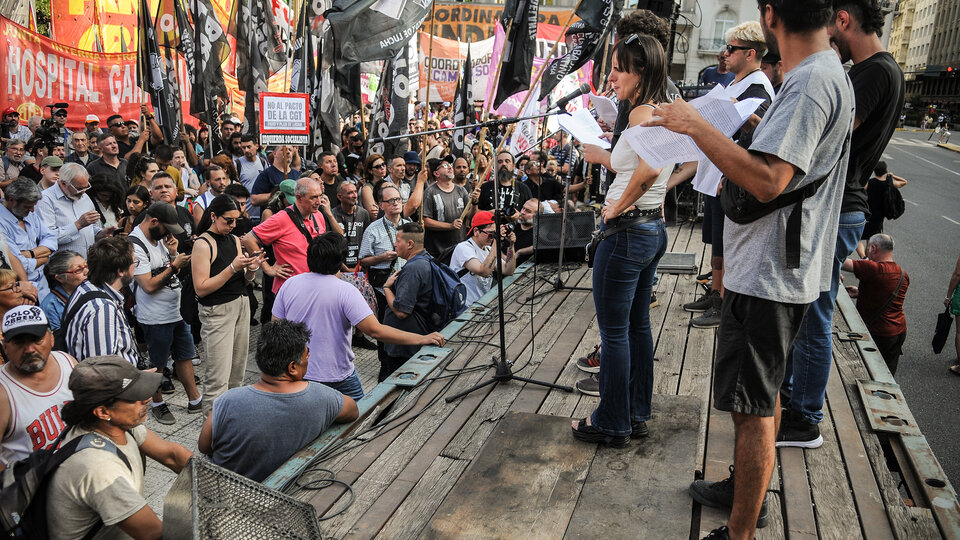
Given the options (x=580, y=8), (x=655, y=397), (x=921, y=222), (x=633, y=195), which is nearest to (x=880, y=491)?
(x=655, y=397)

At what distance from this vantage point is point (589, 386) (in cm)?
431

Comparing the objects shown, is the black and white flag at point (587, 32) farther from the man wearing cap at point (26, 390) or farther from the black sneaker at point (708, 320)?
the man wearing cap at point (26, 390)

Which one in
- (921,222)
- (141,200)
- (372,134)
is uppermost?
(372,134)

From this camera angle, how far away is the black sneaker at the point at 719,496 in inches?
112

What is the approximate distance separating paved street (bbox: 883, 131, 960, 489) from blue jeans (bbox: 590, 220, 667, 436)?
4.24 meters

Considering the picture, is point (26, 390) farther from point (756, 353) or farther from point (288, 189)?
point (288, 189)

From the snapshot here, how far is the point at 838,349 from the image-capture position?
5.18 meters

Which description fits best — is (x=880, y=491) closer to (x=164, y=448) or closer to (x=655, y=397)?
(x=655, y=397)

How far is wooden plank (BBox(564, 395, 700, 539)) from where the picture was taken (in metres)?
2.80

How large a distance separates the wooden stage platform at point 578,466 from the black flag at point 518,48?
4348mm

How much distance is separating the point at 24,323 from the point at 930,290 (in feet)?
44.9

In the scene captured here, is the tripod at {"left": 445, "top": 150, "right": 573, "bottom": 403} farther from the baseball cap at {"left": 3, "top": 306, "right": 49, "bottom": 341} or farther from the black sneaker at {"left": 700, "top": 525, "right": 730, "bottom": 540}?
the baseball cap at {"left": 3, "top": 306, "right": 49, "bottom": 341}

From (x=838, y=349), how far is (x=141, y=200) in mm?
6769

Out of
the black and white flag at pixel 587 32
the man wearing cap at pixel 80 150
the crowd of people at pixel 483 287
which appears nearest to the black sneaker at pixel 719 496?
the crowd of people at pixel 483 287
